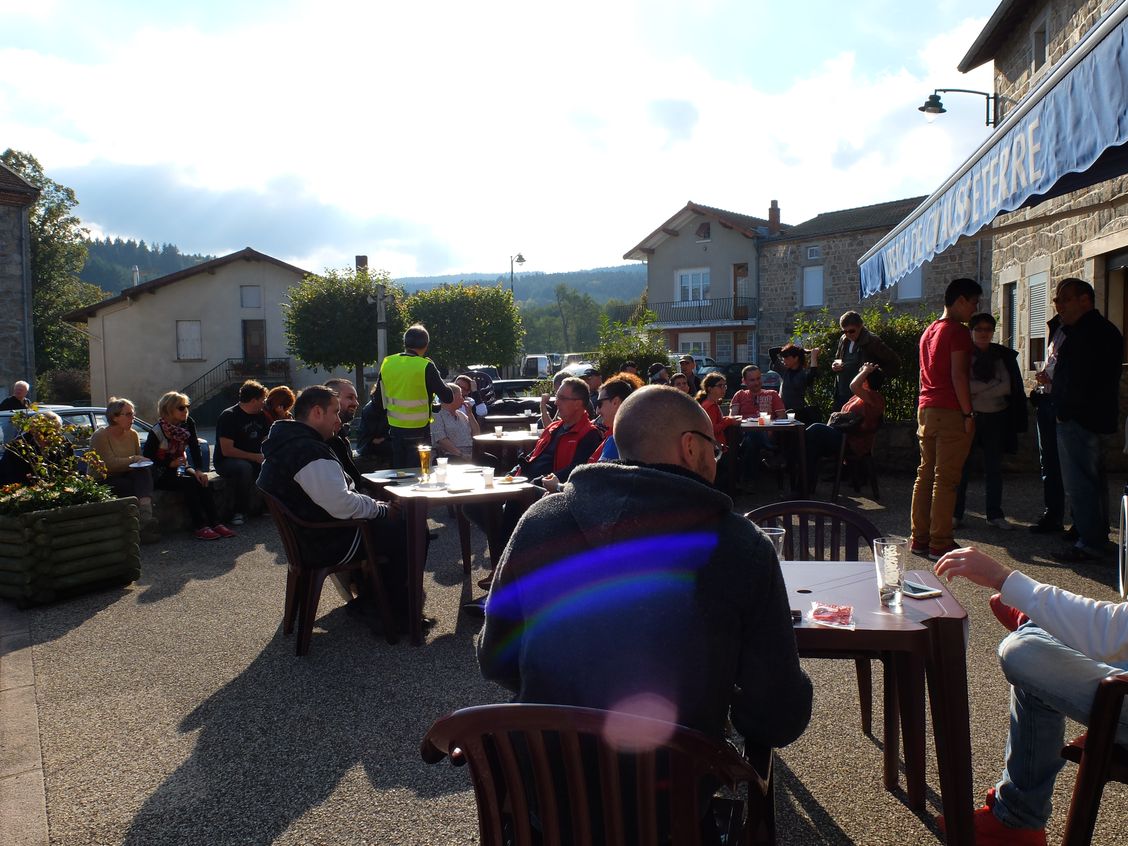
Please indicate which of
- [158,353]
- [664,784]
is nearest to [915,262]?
[664,784]

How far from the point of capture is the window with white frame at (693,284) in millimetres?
40562

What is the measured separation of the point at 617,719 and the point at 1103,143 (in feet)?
9.09

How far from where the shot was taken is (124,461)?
7602 mm

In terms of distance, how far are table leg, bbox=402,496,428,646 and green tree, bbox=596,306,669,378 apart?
29.5ft

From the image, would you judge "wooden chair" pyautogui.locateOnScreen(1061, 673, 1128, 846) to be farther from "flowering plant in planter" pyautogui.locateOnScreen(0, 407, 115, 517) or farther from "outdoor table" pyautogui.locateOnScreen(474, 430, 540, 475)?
"outdoor table" pyautogui.locateOnScreen(474, 430, 540, 475)

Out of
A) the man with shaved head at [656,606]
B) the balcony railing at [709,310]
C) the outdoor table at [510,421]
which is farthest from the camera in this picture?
the balcony railing at [709,310]

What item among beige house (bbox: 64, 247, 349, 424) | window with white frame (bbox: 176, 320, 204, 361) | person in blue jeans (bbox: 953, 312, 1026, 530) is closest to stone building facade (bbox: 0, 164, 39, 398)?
beige house (bbox: 64, 247, 349, 424)

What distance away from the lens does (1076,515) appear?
6.06 metres

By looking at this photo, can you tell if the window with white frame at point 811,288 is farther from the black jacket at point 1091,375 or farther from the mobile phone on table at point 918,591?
the mobile phone on table at point 918,591

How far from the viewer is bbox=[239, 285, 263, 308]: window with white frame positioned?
37.6 m

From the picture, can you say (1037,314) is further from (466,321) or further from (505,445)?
(466,321)

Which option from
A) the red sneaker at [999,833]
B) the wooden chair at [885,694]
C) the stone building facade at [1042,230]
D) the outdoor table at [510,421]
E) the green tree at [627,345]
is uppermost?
the stone building facade at [1042,230]

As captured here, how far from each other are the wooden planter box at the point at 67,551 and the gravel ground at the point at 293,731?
16cm

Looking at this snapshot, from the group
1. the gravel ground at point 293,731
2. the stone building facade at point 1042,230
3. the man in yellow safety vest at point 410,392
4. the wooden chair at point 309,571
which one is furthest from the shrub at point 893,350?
the wooden chair at point 309,571
